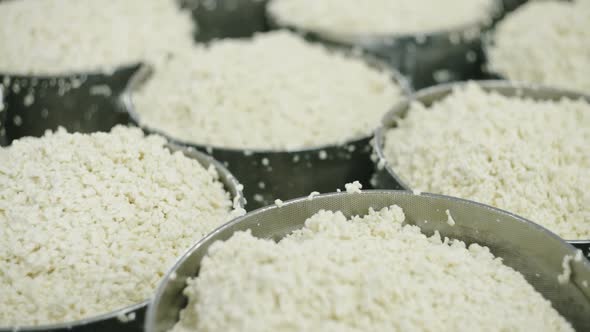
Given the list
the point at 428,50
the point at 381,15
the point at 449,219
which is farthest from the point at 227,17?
the point at 449,219

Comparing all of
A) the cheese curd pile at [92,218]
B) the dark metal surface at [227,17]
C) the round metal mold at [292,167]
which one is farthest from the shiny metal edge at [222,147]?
the dark metal surface at [227,17]

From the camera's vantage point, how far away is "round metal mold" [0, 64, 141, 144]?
1.59 meters

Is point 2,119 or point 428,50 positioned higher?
point 428,50

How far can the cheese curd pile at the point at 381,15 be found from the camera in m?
2.02

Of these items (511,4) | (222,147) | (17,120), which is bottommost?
(17,120)

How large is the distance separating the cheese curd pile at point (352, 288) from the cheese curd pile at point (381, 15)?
3.71 ft

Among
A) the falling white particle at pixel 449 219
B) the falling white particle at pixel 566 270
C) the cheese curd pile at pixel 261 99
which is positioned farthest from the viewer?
the cheese curd pile at pixel 261 99

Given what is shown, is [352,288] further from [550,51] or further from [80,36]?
[80,36]

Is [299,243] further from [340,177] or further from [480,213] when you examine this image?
[340,177]

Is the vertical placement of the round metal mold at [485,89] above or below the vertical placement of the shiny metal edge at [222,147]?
above

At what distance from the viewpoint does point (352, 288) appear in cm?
82

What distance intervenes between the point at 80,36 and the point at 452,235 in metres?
1.35

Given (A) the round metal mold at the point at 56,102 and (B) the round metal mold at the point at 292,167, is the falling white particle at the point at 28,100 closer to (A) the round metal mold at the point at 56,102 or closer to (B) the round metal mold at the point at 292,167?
(A) the round metal mold at the point at 56,102

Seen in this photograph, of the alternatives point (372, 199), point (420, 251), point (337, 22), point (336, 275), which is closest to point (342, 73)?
point (337, 22)
